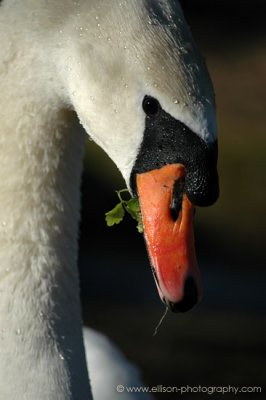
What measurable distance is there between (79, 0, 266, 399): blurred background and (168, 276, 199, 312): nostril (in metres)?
3.02

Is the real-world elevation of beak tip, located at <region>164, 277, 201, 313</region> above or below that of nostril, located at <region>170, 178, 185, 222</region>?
below

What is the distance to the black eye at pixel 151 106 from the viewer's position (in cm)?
260

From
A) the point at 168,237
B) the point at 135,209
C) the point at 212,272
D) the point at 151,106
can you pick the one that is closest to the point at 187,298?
the point at 168,237

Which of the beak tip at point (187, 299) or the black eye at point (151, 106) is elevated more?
the black eye at point (151, 106)

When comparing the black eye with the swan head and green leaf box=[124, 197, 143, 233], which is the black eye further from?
green leaf box=[124, 197, 143, 233]

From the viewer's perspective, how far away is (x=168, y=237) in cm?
269

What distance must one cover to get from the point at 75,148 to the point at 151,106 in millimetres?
397

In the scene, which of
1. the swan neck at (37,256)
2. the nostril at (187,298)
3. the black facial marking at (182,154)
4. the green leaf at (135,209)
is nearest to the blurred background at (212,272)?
the swan neck at (37,256)

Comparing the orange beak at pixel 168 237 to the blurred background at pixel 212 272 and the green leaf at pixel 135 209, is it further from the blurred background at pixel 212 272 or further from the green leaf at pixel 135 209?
the blurred background at pixel 212 272

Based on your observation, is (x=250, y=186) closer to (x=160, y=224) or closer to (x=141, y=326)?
(x=141, y=326)

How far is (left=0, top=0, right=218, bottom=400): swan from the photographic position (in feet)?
8.57

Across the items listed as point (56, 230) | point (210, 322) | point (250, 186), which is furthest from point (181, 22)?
point (250, 186)

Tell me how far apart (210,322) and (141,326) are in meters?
0.38

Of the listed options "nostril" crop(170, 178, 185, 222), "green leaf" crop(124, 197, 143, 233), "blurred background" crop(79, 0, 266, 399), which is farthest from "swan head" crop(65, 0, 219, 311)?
"blurred background" crop(79, 0, 266, 399)
